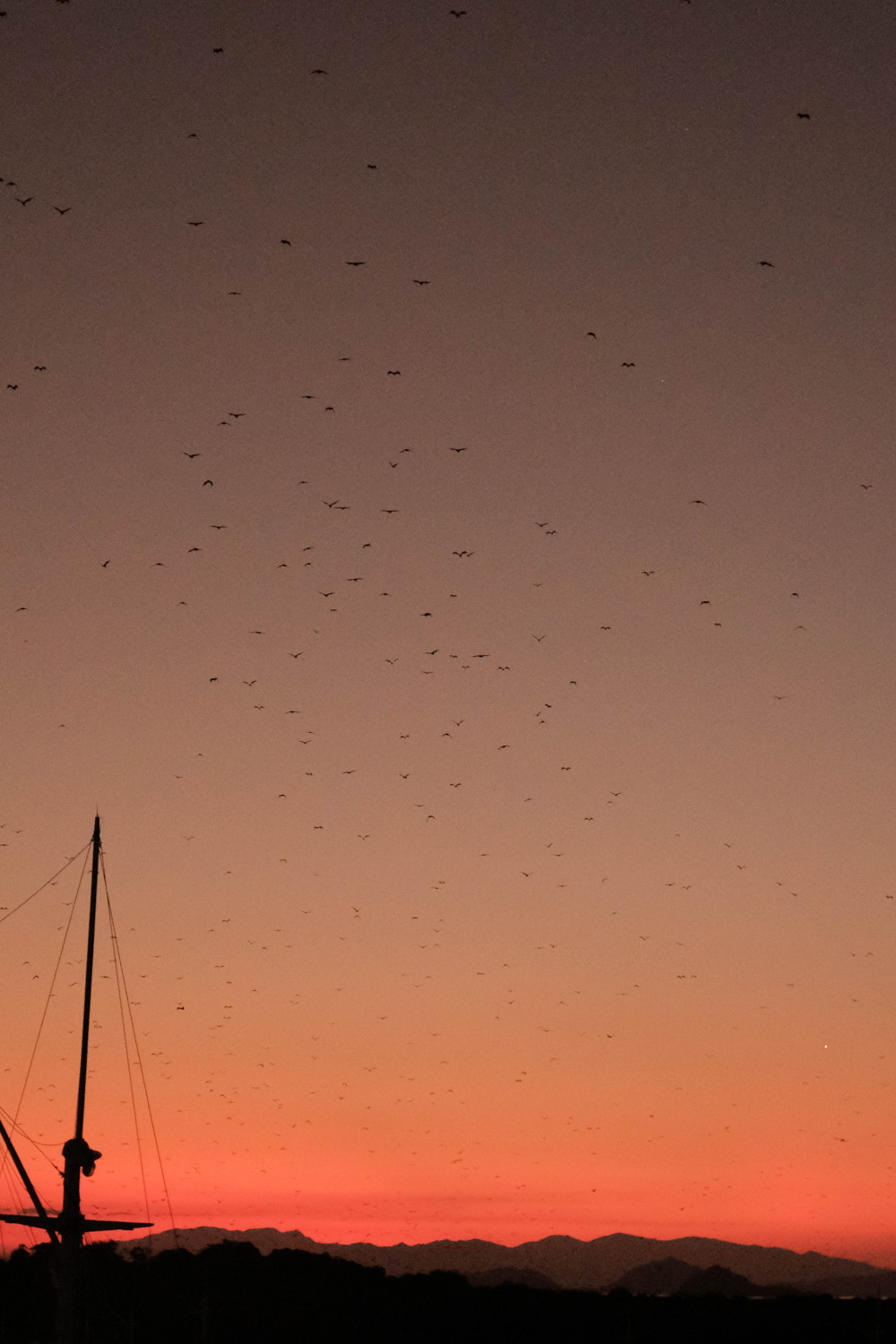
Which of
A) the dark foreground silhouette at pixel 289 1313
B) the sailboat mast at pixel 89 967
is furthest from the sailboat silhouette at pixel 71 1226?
the dark foreground silhouette at pixel 289 1313

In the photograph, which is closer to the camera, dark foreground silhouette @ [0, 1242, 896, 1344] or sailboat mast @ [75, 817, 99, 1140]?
sailboat mast @ [75, 817, 99, 1140]

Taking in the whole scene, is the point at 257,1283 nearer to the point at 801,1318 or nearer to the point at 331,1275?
the point at 331,1275

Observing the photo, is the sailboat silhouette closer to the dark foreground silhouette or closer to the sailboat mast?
the sailboat mast

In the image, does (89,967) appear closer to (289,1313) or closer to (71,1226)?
(71,1226)

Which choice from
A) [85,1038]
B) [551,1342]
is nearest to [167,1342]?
[551,1342]

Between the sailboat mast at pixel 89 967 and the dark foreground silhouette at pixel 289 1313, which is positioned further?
the dark foreground silhouette at pixel 289 1313

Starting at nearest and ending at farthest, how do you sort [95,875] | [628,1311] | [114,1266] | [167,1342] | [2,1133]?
[2,1133], [95,875], [167,1342], [114,1266], [628,1311]

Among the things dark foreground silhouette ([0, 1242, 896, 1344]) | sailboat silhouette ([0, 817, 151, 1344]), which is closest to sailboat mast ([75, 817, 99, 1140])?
sailboat silhouette ([0, 817, 151, 1344])

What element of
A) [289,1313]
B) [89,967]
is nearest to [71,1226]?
[89,967]

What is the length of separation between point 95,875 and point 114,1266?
139 m

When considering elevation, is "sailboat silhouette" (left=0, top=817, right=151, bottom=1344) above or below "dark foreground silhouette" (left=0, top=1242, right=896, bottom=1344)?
above

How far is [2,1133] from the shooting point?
1957 inches

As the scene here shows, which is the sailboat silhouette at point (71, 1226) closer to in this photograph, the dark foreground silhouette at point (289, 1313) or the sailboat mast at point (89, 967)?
the sailboat mast at point (89, 967)

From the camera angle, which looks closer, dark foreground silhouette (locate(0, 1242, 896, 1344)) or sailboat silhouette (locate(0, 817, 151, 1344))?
sailboat silhouette (locate(0, 817, 151, 1344))
